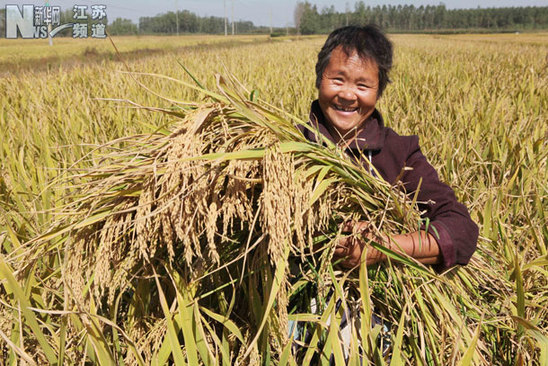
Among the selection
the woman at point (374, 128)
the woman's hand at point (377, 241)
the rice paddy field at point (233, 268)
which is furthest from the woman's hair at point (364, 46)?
the woman's hand at point (377, 241)

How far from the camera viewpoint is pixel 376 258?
986mm

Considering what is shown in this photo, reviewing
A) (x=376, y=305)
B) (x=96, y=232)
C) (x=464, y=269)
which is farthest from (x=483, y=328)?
(x=96, y=232)

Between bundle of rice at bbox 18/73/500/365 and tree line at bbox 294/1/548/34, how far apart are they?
3017 inches

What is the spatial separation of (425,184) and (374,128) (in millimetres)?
259

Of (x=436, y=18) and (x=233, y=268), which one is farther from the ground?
(x=436, y=18)

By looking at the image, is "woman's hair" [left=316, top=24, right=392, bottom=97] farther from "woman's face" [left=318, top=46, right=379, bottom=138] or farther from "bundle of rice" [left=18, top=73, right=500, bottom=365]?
"bundle of rice" [left=18, top=73, right=500, bottom=365]

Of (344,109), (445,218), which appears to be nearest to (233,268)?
(445,218)

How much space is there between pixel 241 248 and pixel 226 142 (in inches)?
11.4

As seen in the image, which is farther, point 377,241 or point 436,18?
point 436,18

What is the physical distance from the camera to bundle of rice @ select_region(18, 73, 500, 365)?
80cm

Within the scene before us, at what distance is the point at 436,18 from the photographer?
8588cm

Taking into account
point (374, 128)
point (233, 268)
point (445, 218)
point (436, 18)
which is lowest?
point (233, 268)

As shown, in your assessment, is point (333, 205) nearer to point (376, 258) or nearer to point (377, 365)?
point (376, 258)

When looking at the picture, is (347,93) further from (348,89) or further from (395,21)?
(395,21)
